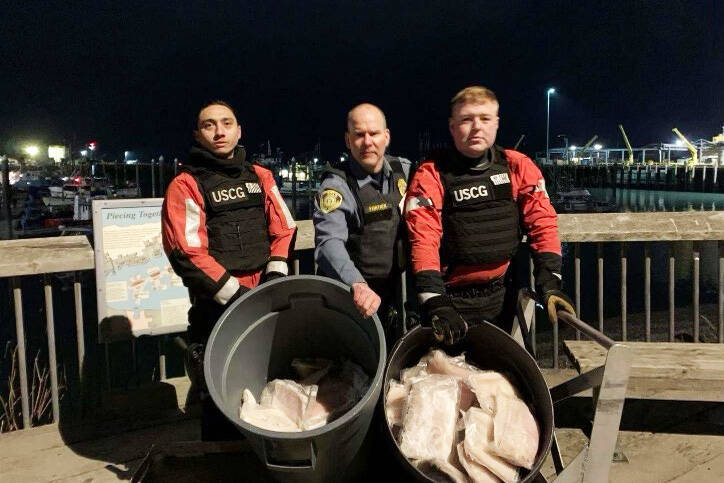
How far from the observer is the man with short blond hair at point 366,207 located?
2748 mm

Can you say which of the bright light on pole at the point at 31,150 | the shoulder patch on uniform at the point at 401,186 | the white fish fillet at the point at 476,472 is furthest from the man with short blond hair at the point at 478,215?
the bright light on pole at the point at 31,150

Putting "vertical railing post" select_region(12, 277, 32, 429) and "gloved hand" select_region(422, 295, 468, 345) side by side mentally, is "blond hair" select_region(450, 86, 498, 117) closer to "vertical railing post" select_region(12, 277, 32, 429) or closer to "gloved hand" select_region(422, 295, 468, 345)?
"gloved hand" select_region(422, 295, 468, 345)

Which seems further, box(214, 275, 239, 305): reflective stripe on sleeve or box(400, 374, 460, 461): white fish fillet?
box(214, 275, 239, 305): reflective stripe on sleeve

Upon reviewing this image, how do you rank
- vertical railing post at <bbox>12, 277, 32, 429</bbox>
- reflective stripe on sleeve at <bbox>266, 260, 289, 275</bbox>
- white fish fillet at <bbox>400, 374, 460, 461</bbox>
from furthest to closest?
vertical railing post at <bbox>12, 277, 32, 429</bbox>
reflective stripe on sleeve at <bbox>266, 260, 289, 275</bbox>
white fish fillet at <bbox>400, 374, 460, 461</bbox>

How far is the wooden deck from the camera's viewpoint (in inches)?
121

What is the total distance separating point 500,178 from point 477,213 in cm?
23

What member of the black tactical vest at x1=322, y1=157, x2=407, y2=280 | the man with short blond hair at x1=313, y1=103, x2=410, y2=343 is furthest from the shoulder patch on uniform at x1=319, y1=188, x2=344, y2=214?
the black tactical vest at x1=322, y1=157, x2=407, y2=280

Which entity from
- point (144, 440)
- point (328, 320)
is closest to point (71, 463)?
point (144, 440)

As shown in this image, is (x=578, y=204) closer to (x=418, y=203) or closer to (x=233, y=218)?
(x=418, y=203)

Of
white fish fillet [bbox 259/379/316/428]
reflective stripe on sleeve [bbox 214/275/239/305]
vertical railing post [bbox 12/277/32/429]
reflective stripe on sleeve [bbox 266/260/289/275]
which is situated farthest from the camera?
vertical railing post [bbox 12/277/32/429]

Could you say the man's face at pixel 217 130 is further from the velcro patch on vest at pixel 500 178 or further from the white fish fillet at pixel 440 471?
the white fish fillet at pixel 440 471

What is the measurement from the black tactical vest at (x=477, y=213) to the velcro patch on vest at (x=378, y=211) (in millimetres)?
301

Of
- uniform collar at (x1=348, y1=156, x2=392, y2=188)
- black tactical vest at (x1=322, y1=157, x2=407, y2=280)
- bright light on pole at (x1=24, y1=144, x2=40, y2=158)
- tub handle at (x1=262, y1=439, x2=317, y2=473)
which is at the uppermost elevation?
bright light on pole at (x1=24, y1=144, x2=40, y2=158)

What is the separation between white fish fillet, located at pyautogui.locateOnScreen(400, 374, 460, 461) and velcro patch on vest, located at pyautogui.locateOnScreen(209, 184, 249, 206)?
4.81ft
